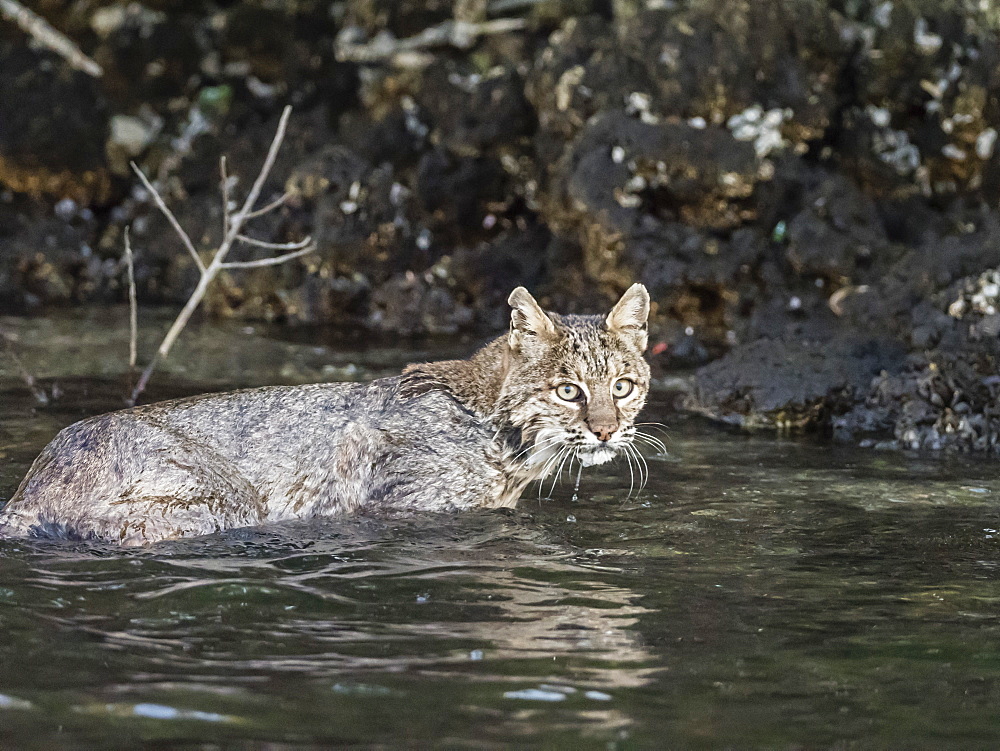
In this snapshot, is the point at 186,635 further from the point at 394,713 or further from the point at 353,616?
the point at 394,713

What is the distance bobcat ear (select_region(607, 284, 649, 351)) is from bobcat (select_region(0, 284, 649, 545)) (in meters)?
0.01

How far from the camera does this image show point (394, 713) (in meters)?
5.56

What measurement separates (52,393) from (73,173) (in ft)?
32.1

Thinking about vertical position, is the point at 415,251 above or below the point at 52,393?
above

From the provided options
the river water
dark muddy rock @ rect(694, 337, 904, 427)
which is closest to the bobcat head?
the river water

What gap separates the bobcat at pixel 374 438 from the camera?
26.4 feet

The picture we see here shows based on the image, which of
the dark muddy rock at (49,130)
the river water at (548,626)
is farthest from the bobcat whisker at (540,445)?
the dark muddy rock at (49,130)

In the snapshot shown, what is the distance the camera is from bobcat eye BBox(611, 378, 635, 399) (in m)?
8.90

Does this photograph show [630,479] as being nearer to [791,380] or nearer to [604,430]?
[604,430]

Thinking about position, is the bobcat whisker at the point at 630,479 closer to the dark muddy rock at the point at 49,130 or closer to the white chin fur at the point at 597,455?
the white chin fur at the point at 597,455

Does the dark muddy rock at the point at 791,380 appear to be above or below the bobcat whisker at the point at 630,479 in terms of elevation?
above

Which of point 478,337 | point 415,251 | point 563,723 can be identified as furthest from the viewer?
point 415,251

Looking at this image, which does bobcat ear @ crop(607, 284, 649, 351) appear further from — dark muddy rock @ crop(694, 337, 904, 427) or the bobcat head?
dark muddy rock @ crop(694, 337, 904, 427)

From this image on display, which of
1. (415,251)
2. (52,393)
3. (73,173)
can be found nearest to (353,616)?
(52,393)
